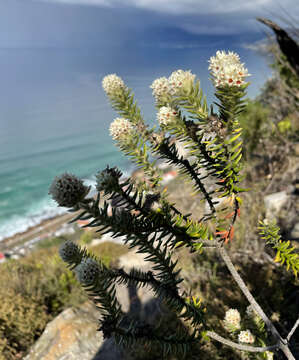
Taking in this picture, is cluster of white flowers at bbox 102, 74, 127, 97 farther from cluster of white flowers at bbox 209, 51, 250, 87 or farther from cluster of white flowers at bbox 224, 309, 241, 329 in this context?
cluster of white flowers at bbox 224, 309, 241, 329

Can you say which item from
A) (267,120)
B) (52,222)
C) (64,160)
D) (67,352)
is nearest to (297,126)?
(267,120)

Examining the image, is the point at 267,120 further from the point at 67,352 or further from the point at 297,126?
the point at 67,352

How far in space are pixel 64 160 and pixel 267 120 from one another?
5103 centimetres

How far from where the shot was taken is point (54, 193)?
1131 millimetres

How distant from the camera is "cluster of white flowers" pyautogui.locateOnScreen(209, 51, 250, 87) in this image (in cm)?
111

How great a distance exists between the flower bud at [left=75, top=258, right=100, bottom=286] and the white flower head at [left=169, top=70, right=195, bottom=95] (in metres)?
1.10

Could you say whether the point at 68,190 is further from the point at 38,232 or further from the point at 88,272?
the point at 38,232

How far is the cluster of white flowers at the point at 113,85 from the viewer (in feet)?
5.40

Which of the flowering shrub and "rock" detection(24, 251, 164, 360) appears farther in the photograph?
"rock" detection(24, 251, 164, 360)

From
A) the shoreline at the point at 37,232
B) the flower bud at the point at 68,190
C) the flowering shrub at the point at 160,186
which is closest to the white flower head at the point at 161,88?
the flowering shrub at the point at 160,186

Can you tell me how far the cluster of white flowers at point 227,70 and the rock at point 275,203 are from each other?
563cm

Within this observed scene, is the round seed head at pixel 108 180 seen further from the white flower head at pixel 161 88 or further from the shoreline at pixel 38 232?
the shoreline at pixel 38 232

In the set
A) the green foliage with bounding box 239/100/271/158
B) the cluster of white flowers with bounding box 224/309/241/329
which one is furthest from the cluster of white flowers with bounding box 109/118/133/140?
the green foliage with bounding box 239/100/271/158

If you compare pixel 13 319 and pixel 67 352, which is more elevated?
pixel 13 319
